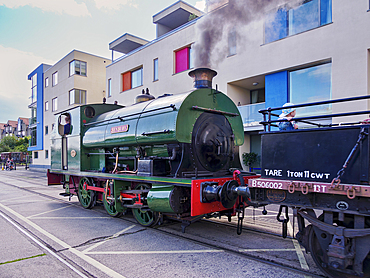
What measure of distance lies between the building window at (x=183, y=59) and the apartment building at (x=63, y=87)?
1480 cm

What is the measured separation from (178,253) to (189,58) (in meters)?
13.6

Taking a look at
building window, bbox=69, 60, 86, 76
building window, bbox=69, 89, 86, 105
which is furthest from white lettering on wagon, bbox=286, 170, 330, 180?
building window, bbox=69, 60, 86, 76

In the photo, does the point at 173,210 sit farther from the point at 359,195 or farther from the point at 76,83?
the point at 76,83

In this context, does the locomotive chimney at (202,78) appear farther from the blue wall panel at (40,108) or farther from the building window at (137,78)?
the blue wall panel at (40,108)

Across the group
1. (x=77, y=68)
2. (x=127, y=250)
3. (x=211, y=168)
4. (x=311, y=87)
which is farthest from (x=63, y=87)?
(x=127, y=250)

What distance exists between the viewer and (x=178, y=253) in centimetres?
447

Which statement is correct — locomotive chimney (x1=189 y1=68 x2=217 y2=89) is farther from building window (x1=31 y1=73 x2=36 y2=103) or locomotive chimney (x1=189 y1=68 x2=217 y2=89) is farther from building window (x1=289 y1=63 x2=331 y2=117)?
building window (x1=31 y1=73 x2=36 y2=103)

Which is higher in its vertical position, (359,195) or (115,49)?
(115,49)

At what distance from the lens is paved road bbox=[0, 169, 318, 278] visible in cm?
381

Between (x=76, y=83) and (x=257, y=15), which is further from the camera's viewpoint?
(x=76, y=83)

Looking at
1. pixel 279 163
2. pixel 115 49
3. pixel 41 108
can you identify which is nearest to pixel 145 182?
pixel 279 163

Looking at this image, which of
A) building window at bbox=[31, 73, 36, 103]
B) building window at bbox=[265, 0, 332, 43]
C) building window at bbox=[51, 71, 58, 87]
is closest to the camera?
building window at bbox=[265, 0, 332, 43]

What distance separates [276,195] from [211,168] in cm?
214

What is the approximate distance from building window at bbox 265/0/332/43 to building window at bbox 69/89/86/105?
20.9 m
